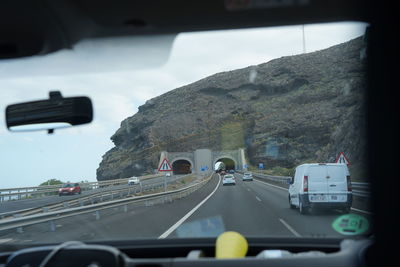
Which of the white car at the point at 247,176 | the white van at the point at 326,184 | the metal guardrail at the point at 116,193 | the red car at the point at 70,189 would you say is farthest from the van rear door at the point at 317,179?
the white car at the point at 247,176

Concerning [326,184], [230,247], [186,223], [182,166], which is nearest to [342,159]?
[326,184]

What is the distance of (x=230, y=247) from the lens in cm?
428

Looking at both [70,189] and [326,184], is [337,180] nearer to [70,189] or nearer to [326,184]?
[326,184]

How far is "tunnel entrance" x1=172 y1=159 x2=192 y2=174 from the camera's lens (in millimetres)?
9861

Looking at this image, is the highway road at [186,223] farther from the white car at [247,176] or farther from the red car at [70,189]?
the white car at [247,176]

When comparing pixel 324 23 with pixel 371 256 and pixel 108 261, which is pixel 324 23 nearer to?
pixel 371 256

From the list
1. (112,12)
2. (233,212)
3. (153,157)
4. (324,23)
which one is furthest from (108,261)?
(233,212)

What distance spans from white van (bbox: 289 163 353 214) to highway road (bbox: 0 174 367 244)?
296 mm

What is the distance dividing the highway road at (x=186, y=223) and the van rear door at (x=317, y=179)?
1.56ft

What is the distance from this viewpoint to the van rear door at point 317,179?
8219mm

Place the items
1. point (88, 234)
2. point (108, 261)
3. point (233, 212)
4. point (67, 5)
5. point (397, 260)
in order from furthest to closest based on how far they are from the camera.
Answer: point (233, 212) < point (88, 234) < point (67, 5) < point (397, 260) < point (108, 261)

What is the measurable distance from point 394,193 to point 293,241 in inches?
50.6

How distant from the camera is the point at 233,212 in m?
11.5

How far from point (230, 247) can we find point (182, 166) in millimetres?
6866
